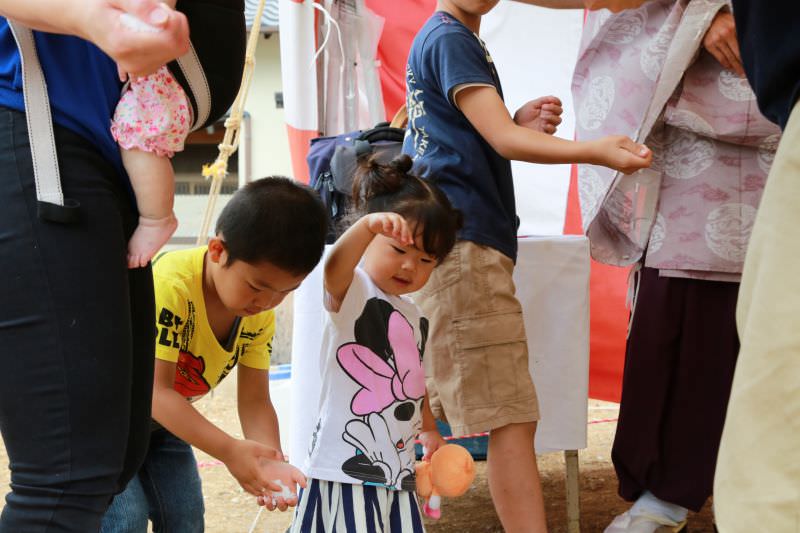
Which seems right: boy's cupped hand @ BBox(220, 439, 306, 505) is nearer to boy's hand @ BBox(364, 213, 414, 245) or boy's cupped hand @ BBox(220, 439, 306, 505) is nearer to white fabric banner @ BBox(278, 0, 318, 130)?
boy's hand @ BBox(364, 213, 414, 245)

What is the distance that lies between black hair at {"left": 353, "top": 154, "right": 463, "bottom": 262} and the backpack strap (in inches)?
33.0

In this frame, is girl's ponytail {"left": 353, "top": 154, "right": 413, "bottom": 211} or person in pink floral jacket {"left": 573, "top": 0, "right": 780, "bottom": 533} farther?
person in pink floral jacket {"left": 573, "top": 0, "right": 780, "bottom": 533}

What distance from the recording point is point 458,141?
2016 millimetres

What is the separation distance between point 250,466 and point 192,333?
309 mm

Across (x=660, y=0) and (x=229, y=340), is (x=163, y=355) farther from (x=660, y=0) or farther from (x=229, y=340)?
(x=660, y=0)

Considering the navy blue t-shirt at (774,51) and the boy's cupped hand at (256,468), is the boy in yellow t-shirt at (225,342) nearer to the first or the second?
the boy's cupped hand at (256,468)

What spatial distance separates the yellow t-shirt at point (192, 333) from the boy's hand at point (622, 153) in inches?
31.6

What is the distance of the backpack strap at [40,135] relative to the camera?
1075 millimetres

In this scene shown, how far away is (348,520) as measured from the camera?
173 cm

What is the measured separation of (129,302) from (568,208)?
266cm

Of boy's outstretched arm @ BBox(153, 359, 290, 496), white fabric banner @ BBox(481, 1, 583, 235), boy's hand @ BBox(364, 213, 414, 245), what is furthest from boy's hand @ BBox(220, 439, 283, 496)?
white fabric banner @ BBox(481, 1, 583, 235)

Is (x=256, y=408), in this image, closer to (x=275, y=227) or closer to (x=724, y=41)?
(x=275, y=227)

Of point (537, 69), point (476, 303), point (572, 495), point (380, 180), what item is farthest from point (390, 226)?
point (537, 69)

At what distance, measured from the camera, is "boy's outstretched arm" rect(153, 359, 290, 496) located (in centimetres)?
166
